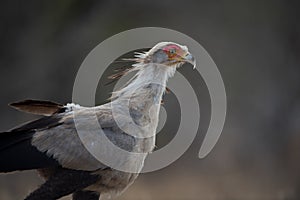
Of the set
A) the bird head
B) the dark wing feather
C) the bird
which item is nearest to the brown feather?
the bird

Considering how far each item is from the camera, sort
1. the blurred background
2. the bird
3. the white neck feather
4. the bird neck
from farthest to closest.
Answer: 1. the blurred background
2. the white neck feather
3. the bird neck
4. the bird

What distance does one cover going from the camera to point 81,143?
16.4 ft

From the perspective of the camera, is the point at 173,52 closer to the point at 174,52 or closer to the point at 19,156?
the point at 174,52

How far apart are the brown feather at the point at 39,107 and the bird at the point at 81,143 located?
146 mm

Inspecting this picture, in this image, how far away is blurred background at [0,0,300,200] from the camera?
28.7 ft

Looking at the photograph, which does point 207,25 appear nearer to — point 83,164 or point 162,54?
point 162,54

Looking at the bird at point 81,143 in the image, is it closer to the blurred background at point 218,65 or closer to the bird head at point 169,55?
the bird head at point 169,55

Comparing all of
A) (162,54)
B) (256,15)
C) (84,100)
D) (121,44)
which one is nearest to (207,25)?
(256,15)

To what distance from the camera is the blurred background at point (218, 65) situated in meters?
8.76

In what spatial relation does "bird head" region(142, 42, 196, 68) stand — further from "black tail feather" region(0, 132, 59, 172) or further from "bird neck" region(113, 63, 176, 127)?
"black tail feather" region(0, 132, 59, 172)

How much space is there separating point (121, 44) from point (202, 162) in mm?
1747

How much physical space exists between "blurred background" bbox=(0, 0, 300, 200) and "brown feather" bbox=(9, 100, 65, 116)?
111 inches

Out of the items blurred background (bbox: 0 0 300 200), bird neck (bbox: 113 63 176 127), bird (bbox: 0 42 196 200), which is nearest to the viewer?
bird (bbox: 0 42 196 200)

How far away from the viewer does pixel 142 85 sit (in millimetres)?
5289
